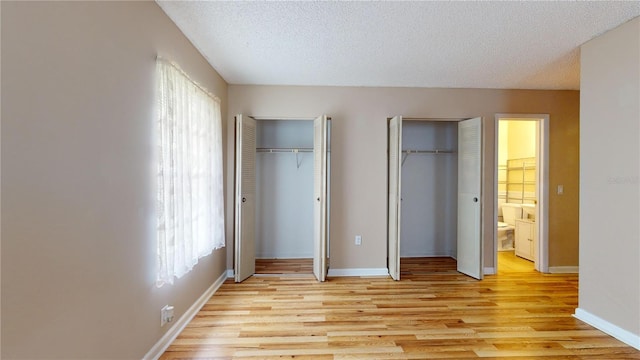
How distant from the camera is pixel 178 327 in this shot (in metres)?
2.40

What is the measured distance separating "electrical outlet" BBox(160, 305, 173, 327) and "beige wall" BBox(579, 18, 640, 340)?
3.55m

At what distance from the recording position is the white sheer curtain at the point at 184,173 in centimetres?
204

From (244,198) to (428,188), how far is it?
293 cm

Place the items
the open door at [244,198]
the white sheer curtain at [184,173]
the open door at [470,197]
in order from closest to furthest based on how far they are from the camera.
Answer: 1. the white sheer curtain at [184,173]
2. the open door at [244,198]
3. the open door at [470,197]

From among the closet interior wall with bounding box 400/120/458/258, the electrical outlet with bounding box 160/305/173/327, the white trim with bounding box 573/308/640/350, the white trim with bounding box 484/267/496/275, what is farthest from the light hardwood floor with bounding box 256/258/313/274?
the white trim with bounding box 573/308/640/350

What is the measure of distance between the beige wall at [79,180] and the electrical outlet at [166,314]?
6cm

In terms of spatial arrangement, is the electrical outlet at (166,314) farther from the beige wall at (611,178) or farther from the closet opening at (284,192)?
the beige wall at (611,178)

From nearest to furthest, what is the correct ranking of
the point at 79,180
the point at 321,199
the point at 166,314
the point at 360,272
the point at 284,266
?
1. the point at 79,180
2. the point at 166,314
3. the point at 321,199
4. the point at 360,272
5. the point at 284,266

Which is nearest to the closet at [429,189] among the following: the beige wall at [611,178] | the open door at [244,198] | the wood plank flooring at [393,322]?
the wood plank flooring at [393,322]

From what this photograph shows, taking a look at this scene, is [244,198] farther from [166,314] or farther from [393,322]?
[393,322]

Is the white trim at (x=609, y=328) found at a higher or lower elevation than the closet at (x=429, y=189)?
lower

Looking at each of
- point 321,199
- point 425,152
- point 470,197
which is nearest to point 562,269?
point 470,197

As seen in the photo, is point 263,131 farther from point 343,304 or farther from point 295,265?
point 343,304

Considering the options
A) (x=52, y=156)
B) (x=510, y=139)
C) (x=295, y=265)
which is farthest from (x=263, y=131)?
(x=510, y=139)
